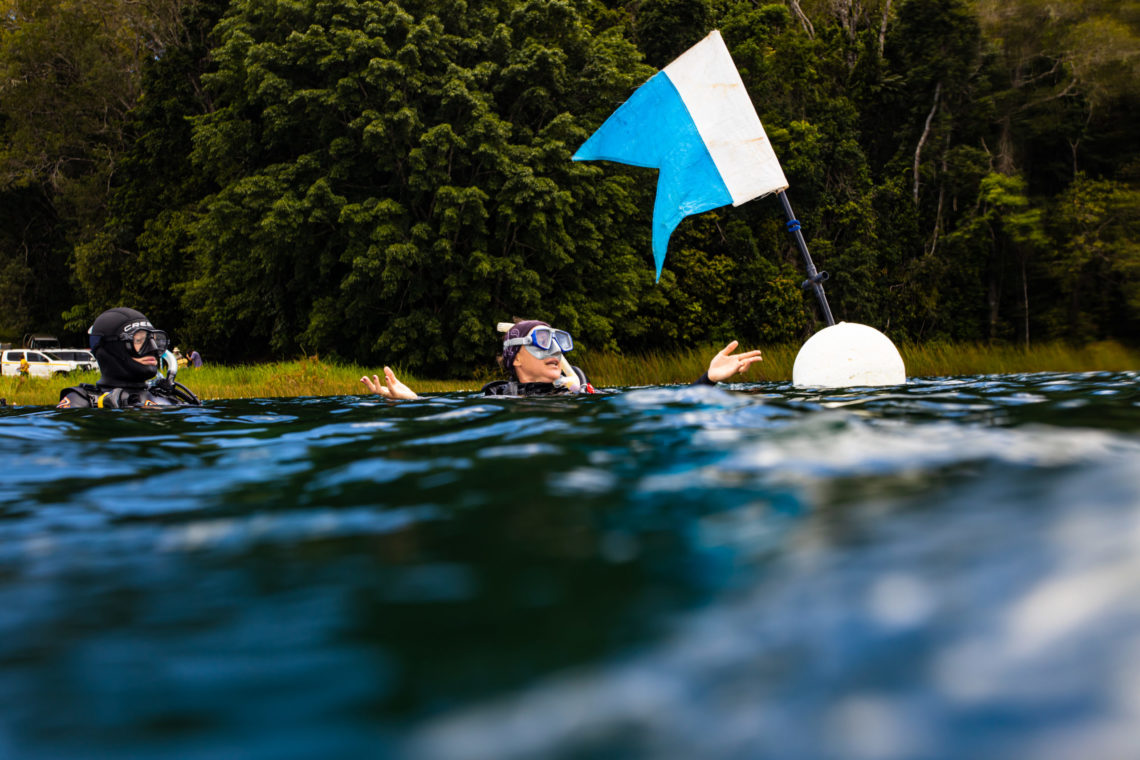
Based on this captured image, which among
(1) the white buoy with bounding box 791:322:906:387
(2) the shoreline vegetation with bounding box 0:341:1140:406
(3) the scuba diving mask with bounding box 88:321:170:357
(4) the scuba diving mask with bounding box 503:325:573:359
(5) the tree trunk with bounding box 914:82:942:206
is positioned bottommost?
(2) the shoreline vegetation with bounding box 0:341:1140:406

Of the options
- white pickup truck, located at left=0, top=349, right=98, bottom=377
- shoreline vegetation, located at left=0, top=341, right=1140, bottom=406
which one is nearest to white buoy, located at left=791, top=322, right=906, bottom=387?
shoreline vegetation, located at left=0, top=341, right=1140, bottom=406

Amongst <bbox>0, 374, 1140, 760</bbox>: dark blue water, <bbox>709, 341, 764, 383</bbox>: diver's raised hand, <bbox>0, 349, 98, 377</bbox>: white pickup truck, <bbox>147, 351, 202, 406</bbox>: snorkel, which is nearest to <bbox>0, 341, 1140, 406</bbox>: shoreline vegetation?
<bbox>147, 351, 202, 406</bbox>: snorkel

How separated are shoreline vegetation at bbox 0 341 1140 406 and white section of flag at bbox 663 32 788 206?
678cm

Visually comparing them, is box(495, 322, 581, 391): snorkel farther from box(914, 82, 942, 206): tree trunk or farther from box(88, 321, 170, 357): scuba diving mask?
box(914, 82, 942, 206): tree trunk

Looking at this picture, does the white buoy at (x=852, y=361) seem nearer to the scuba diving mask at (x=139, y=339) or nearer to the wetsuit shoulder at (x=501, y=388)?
the wetsuit shoulder at (x=501, y=388)

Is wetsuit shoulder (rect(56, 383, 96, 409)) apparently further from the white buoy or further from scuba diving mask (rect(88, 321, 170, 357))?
the white buoy

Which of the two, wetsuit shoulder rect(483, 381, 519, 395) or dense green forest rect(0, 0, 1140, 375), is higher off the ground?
dense green forest rect(0, 0, 1140, 375)

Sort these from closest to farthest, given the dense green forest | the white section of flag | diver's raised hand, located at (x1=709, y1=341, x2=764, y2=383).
→ diver's raised hand, located at (x1=709, y1=341, x2=764, y2=383)
the white section of flag
the dense green forest

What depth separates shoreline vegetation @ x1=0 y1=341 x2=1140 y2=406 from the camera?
50.8 feet

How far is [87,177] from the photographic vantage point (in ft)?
109

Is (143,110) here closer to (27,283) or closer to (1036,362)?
(27,283)

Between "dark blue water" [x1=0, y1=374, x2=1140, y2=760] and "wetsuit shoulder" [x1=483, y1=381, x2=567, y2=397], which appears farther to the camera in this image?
"wetsuit shoulder" [x1=483, y1=381, x2=567, y2=397]

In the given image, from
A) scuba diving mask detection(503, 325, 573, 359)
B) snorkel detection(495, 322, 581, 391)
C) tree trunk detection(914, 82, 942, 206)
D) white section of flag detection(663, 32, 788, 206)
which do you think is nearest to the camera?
scuba diving mask detection(503, 325, 573, 359)

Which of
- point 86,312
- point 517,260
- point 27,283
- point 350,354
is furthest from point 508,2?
point 27,283
